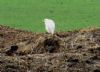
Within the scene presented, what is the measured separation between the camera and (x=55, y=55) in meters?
10.9

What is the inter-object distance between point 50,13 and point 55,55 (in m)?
12.6

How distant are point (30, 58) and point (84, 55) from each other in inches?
45.7

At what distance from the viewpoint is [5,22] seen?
70.9ft

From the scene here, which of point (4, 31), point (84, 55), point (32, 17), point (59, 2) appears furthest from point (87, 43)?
point (59, 2)

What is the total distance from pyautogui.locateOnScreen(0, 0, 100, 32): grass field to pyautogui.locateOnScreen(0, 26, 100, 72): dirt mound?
23.3 feet

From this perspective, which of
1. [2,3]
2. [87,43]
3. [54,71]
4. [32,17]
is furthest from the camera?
[2,3]

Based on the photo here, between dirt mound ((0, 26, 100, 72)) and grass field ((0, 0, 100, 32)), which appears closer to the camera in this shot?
dirt mound ((0, 26, 100, 72))

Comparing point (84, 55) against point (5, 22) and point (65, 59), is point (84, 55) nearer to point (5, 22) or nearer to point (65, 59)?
point (65, 59)

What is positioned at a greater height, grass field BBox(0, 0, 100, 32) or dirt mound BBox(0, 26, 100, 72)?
grass field BBox(0, 0, 100, 32)

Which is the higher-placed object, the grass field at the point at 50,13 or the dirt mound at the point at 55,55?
the grass field at the point at 50,13

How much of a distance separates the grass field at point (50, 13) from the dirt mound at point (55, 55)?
709cm

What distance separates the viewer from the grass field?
20.9m

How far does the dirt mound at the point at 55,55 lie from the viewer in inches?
396

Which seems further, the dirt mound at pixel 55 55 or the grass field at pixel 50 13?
the grass field at pixel 50 13
